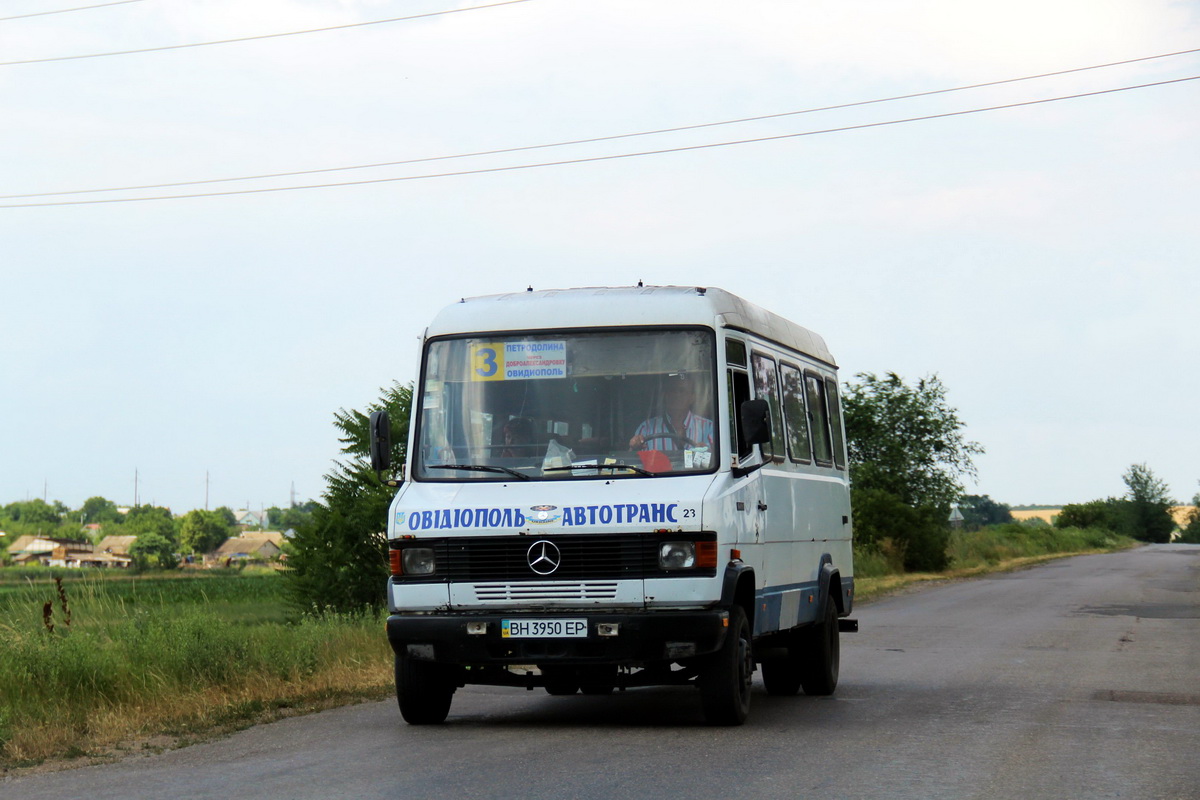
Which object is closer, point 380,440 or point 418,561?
point 418,561

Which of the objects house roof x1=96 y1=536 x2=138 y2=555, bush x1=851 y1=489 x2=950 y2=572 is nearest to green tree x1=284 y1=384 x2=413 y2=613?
bush x1=851 y1=489 x2=950 y2=572

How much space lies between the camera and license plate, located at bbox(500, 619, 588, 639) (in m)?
9.37

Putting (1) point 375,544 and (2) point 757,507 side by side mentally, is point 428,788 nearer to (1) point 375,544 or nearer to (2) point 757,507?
(2) point 757,507

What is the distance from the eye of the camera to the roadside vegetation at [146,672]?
9742 mm

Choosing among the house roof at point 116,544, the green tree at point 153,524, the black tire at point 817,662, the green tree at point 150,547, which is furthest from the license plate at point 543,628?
the green tree at point 153,524

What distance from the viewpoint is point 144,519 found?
7343 inches

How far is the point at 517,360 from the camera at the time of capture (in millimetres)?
10250

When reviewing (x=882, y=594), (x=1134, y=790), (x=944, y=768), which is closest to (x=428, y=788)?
(x=944, y=768)

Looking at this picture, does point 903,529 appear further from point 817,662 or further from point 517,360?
point 517,360

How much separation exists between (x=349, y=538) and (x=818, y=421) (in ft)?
27.9

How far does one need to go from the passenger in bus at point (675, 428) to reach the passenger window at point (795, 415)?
183 centimetres

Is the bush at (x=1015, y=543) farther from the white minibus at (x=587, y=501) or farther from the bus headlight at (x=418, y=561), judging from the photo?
the bus headlight at (x=418, y=561)

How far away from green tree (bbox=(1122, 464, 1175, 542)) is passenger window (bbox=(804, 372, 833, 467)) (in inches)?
5198

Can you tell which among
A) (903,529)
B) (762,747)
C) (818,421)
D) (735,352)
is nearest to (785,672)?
(818,421)
